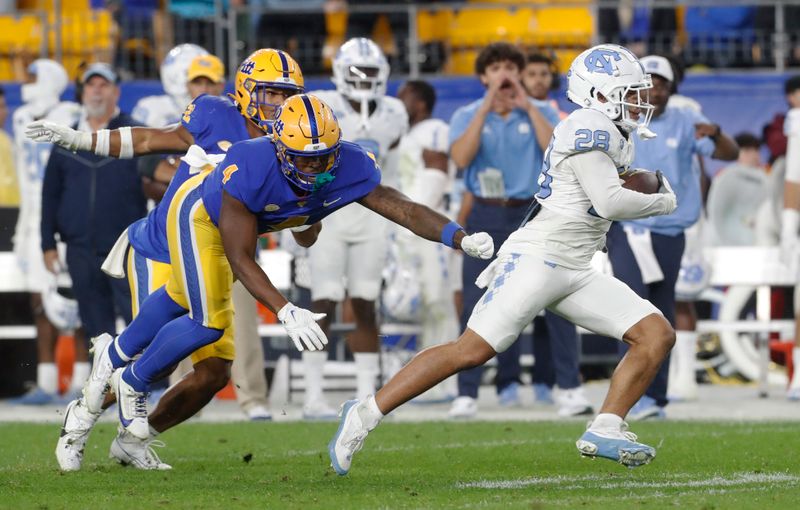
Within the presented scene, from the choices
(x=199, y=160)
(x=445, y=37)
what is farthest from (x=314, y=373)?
(x=445, y=37)

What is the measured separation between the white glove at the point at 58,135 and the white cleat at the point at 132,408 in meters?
1.05

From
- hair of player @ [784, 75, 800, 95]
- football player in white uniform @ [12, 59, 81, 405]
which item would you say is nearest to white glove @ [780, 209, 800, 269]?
hair of player @ [784, 75, 800, 95]

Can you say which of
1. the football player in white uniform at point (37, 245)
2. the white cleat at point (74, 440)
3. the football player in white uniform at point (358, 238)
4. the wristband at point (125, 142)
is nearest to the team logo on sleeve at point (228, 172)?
the wristband at point (125, 142)

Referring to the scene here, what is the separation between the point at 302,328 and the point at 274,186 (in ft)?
2.08

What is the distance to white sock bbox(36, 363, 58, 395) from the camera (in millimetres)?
10945

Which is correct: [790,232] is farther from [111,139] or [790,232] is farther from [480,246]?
[111,139]

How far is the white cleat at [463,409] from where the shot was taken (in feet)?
31.0

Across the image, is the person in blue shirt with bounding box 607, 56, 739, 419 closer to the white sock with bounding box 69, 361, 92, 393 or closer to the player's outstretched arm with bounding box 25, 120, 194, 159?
the player's outstretched arm with bounding box 25, 120, 194, 159

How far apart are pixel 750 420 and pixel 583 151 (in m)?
3.20

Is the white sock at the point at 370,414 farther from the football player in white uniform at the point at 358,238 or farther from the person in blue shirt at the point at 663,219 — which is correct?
the football player in white uniform at the point at 358,238

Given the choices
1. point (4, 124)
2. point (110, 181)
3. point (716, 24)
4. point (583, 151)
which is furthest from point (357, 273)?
point (716, 24)

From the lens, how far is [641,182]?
653 cm

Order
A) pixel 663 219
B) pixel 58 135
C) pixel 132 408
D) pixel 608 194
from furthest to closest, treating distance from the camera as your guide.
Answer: pixel 663 219
pixel 58 135
pixel 132 408
pixel 608 194

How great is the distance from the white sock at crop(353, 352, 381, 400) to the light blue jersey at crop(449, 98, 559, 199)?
1200 mm
